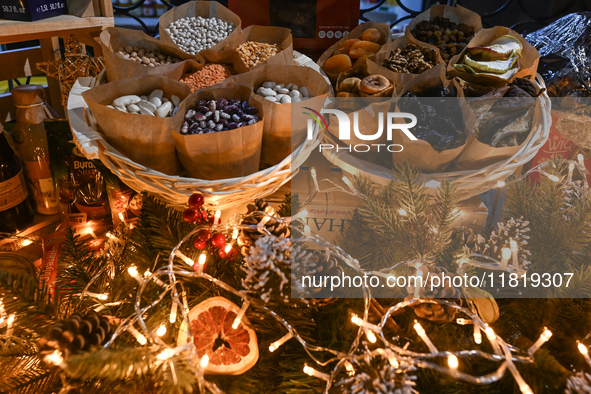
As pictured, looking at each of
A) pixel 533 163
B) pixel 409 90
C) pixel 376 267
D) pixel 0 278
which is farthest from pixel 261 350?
pixel 533 163

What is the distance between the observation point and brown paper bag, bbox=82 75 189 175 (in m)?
0.69

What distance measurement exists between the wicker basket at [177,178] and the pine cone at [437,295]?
310mm

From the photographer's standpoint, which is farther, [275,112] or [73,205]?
[73,205]

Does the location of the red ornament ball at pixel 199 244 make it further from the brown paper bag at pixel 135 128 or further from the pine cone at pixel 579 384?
the pine cone at pixel 579 384

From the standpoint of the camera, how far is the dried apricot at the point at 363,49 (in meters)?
1.06

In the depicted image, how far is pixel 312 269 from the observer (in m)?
0.52

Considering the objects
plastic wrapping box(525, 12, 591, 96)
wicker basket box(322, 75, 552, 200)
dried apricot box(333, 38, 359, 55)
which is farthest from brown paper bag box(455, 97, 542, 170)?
dried apricot box(333, 38, 359, 55)

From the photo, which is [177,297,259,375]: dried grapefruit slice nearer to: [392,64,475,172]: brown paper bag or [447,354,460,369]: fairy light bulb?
[447,354,460,369]: fairy light bulb

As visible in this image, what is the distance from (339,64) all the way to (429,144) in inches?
16.3

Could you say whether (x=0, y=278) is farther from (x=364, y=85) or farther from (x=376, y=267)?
(x=364, y=85)

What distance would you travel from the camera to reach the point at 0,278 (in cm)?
47

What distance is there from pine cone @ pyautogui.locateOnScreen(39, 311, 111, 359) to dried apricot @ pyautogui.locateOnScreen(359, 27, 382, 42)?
3.32ft

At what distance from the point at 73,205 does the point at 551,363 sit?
100 centimetres

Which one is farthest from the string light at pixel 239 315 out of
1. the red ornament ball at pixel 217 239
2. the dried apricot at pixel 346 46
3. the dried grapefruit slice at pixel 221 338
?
the dried apricot at pixel 346 46
